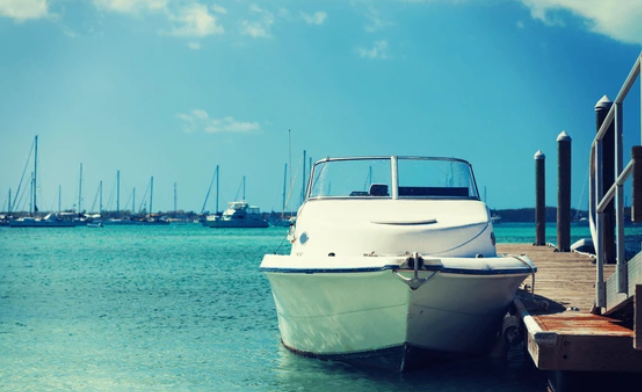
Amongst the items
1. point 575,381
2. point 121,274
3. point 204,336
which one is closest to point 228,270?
point 121,274

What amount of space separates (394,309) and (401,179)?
2.50 meters

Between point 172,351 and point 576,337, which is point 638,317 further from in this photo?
point 172,351

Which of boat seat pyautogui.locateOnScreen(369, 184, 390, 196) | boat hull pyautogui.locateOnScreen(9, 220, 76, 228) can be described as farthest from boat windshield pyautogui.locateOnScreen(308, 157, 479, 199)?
boat hull pyautogui.locateOnScreen(9, 220, 76, 228)

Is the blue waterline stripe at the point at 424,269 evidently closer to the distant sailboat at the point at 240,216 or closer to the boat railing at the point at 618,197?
the boat railing at the point at 618,197

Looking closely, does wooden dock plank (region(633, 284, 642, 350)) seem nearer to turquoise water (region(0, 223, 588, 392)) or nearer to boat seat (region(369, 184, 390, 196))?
turquoise water (region(0, 223, 588, 392))

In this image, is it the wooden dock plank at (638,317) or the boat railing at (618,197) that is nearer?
the wooden dock plank at (638,317)

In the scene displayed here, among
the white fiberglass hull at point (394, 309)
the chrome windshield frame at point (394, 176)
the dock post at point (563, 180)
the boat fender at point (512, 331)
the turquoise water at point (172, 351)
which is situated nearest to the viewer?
the white fiberglass hull at point (394, 309)

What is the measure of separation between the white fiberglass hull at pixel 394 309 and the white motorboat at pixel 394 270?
0.05 ft

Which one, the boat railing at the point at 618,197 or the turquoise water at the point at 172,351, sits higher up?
the boat railing at the point at 618,197

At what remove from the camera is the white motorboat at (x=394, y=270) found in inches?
344

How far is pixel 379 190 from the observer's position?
35.1ft

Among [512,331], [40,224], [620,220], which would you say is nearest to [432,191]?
[512,331]

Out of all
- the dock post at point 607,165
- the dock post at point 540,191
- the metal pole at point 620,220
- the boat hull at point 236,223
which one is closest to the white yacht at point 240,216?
the boat hull at point 236,223

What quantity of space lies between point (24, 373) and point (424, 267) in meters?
6.44
